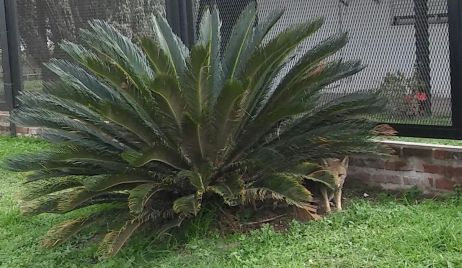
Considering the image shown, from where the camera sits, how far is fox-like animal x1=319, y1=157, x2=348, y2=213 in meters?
4.83

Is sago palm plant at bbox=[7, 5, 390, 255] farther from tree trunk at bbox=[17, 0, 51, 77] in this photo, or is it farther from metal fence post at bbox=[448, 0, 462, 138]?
tree trunk at bbox=[17, 0, 51, 77]

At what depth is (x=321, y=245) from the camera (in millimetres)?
4156

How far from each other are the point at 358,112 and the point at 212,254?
63.7 inches

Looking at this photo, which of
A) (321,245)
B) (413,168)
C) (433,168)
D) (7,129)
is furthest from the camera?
(7,129)

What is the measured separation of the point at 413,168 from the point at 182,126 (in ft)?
6.17

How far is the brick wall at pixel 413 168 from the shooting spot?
16.1 ft

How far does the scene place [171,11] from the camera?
21.5 ft

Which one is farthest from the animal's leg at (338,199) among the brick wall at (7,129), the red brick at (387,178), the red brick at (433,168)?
the brick wall at (7,129)

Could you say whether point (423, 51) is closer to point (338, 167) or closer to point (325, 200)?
point (338, 167)

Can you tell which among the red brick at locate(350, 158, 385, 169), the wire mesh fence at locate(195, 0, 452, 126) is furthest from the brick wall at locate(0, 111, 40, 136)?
the red brick at locate(350, 158, 385, 169)

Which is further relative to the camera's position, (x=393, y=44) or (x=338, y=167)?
(x=393, y=44)

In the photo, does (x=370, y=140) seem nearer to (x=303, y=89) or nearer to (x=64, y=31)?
(x=303, y=89)

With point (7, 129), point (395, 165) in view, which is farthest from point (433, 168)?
point (7, 129)

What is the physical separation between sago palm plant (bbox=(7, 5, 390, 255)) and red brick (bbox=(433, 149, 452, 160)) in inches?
21.5
